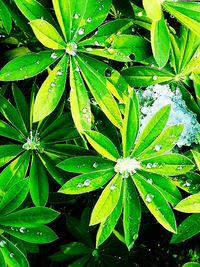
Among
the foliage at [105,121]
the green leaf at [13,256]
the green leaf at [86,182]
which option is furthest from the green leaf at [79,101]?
the green leaf at [13,256]

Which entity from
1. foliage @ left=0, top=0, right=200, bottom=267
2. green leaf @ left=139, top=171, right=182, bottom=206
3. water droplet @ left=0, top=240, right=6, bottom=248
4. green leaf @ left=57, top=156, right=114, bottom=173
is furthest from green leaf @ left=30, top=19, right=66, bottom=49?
water droplet @ left=0, top=240, right=6, bottom=248

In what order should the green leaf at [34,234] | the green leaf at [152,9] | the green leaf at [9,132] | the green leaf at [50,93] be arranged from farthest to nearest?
the green leaf at [9,132] → the green leaf at [34,234] → the green leaf at [50,93] → the green leaf at [152,9]

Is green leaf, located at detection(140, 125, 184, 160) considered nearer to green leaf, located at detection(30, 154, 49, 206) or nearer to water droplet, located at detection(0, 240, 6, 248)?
green leaf, located at detection(30, 154, 49, 206)

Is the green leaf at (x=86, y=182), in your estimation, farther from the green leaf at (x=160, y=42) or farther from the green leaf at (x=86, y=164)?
the green leaf at (x=160, y=42)

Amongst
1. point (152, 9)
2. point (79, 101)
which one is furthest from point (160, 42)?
point (79, 101)

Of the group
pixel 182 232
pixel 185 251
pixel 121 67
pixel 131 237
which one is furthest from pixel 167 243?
pixel 121 67

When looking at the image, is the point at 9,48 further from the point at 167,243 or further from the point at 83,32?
the point at 167,243

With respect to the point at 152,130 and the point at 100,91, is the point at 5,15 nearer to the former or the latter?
the point at 100,91
